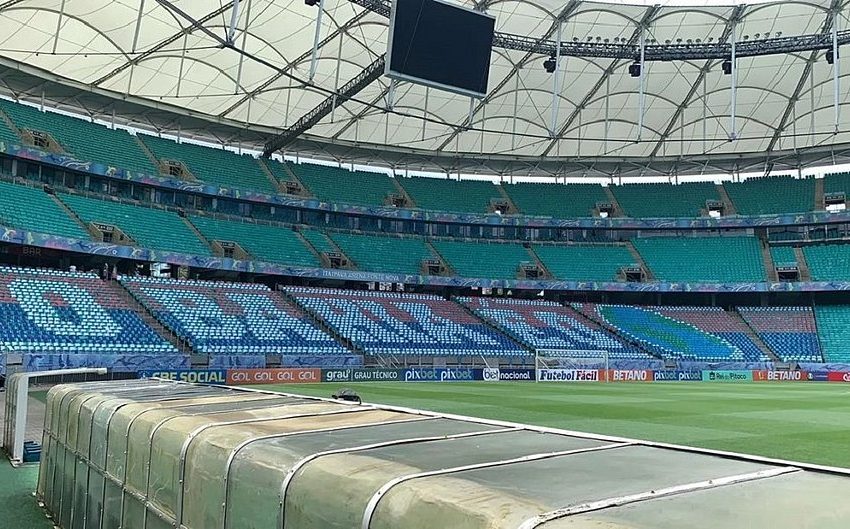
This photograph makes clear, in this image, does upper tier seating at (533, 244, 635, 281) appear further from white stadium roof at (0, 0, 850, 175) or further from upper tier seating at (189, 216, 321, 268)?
upper tier seating at (189, 216, 321, 268)

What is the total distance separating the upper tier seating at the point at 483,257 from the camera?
6625cm

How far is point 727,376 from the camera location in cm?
5397

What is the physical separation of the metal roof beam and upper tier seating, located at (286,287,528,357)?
12.7m

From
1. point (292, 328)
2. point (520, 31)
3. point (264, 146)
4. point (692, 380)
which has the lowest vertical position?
point (692, 380)

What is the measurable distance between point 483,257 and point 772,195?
96.8 ft

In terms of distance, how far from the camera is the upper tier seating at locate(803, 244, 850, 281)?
6438 centimetres

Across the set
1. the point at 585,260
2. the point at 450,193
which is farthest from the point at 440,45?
the point at 585,260

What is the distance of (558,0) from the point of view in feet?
151

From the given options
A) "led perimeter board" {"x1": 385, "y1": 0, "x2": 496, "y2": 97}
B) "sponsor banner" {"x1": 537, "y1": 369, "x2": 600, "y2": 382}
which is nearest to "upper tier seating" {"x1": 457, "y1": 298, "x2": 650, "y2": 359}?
"sponsor banner" {"x1": 537, "y1": 369, "x2": 600, "y2": 382}

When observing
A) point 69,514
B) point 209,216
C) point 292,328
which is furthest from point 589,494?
point 209,216

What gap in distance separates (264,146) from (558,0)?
100ft

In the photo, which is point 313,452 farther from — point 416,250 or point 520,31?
point 416,250

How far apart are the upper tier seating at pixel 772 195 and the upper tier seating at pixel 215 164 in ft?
150

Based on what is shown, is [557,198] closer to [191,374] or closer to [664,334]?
[664,334]
